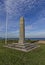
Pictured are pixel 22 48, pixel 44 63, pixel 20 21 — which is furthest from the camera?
pixel 20 21

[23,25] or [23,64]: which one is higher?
[23,25]

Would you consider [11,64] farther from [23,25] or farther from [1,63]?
[23,25]

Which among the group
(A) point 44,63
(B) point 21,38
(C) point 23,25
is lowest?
(A) point 44,63

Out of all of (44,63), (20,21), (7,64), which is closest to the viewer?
(7,64)

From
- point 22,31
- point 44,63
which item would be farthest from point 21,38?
point 44,63

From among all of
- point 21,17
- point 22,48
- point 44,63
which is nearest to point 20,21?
point 21,17

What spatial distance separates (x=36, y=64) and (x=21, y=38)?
342 inches

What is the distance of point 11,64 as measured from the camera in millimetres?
9094

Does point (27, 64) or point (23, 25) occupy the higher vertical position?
point (23, 25)

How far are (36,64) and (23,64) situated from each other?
36.8 inches

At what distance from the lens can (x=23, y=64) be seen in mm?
9234

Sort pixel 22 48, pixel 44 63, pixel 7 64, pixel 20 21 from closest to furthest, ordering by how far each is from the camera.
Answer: pixel 7 64, pixel 44 63, pixel 22 48, pixel 20 21

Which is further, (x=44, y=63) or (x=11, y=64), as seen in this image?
(x=44, y=63)

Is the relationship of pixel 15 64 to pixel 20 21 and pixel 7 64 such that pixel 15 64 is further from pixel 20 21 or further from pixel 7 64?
pixel 20 21
